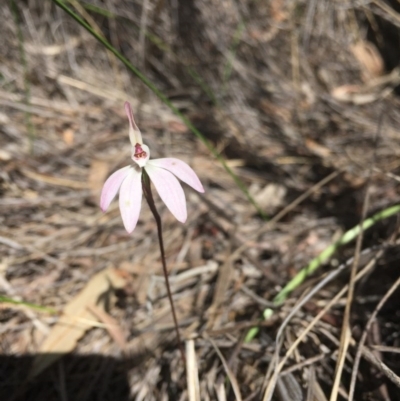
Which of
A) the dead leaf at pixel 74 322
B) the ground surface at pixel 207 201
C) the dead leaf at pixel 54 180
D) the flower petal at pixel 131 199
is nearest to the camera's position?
the flower petal at pixel 131 199

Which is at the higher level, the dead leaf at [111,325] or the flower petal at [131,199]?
the flower petal at [131,199]

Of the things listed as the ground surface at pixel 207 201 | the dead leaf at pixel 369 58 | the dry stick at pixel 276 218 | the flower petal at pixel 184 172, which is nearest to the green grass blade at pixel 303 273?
the ground surface at pixel 207 201

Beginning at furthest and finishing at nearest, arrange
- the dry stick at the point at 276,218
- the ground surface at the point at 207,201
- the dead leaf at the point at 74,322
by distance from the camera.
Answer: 1. the dry stick at the point at 276,218
2. the dead leaf at the point at 74,322
3. the ground surface at the point at 207,201

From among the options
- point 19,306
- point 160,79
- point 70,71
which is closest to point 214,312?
point 19,306

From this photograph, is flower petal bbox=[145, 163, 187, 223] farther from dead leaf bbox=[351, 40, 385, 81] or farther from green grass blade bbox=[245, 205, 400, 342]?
dead leaf bbox=[351, 40, 385, 81]

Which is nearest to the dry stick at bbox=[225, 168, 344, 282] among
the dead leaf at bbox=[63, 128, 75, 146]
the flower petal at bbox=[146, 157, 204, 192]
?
the flower petal at bbox=[146, 157, 204, 192]

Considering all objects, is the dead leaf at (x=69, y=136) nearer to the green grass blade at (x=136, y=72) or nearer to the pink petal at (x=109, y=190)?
the green grass blade at (x=136, y=72)

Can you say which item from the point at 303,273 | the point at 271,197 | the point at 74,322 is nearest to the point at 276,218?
the point at 271,197
